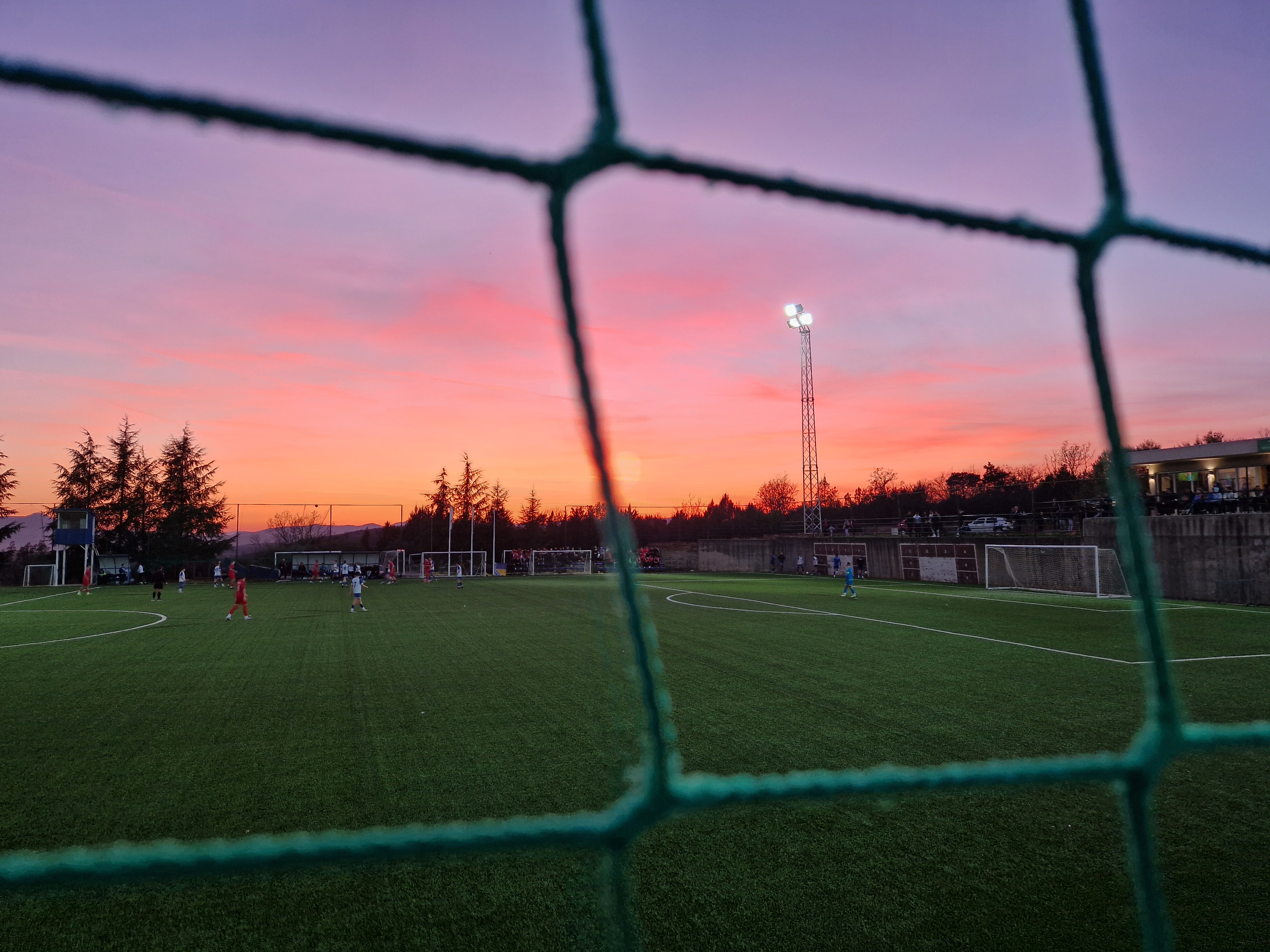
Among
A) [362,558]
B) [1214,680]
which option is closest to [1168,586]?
[1214,680]

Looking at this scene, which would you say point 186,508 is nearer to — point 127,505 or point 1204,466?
point 127,505

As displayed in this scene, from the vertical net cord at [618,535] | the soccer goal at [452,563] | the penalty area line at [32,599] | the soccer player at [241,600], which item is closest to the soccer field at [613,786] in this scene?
the vertical net cord at [618,535]

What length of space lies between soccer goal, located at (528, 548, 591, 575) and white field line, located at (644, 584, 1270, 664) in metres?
15.9

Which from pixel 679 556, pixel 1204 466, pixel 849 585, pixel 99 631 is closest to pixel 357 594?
pixel 99 631

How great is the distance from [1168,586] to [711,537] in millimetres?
26080

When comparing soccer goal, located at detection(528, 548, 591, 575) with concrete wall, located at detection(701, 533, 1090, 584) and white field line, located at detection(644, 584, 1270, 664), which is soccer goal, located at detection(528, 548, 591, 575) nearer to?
concrete wall, located at detection(701, 533, 1090, 584)

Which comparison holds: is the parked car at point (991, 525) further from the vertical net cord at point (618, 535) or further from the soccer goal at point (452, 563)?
the vertical net cord at point (618, 535)

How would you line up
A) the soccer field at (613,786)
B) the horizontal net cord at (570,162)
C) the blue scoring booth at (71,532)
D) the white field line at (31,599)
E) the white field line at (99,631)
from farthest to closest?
1. the blue scoring booth at (71,532)
2. the white field line at (31,599)
3. the white field line at (99,631)
4. the soccer field at (613,786)
5. the horizontal net cord at (570,162)

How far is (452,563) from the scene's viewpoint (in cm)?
3878

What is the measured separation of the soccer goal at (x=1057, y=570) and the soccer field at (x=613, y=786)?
7.79 metres

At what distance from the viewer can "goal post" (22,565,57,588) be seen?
91.7ft

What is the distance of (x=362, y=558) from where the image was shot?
33.5 metres

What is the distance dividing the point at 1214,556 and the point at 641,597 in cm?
1925

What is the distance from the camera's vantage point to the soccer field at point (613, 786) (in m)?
2.83
